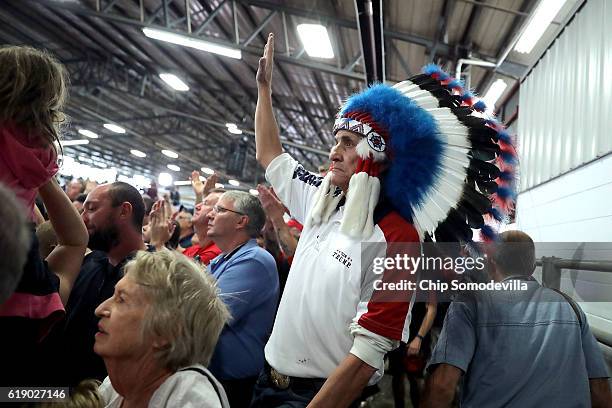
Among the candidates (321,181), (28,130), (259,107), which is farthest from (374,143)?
(28,130)

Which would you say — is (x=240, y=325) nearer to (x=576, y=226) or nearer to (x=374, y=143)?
(x=374, y=143)

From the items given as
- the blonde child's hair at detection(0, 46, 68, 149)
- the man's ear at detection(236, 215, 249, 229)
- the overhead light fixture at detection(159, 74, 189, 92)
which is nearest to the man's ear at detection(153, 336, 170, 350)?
the blonde child's hair at detection(0, 46, 68, 149)

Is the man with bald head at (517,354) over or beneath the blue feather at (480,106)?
beneath

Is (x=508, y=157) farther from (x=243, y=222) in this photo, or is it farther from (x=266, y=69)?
(x=243, y=222)

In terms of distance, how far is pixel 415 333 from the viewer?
284 cm

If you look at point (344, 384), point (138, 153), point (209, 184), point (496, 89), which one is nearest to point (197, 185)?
point (209, 184)

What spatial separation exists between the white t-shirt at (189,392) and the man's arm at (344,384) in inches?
9.7

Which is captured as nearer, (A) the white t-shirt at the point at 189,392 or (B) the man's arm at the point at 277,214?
(A) the white t-shirt at the point at 189,392

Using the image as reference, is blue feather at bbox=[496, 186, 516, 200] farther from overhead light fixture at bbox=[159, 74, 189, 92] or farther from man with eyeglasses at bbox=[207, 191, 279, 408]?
overhead light fixture at bbox=[159, 74, 189, 92]

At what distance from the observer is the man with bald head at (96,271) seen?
4.90 feet

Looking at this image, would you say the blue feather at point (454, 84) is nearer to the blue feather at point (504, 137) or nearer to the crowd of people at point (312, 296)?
the crowd of people at point (312, 296)

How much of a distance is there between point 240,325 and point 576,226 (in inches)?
103

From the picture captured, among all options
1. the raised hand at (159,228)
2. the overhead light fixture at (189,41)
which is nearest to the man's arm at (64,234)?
the raised hand at (159,228)

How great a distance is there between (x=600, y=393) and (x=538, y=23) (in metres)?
3.44
